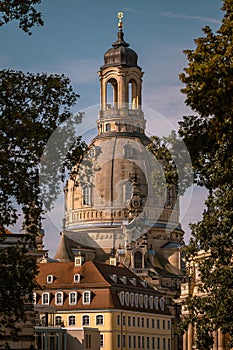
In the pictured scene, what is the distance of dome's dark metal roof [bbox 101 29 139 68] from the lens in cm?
16488

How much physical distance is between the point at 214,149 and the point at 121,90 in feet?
436

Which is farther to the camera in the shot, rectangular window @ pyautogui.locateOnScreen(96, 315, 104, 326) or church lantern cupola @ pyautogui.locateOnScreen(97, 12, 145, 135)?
church lantern cupola @ pyautogui.locateOnScreen(97, 12, 145, 135)

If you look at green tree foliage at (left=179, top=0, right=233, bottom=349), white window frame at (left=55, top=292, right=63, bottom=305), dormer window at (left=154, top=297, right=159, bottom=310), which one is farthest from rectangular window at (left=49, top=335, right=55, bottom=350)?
green tree foliage at (left=179, top=0, right=233, bottom=349)

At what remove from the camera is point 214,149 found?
103 ft

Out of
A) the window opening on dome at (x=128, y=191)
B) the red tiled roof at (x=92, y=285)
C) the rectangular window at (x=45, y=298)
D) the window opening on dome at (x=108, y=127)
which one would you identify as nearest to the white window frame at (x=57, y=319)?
the red tiled roof at (x=92, y=285)

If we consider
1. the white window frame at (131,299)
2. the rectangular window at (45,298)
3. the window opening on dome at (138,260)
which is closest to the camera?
the rectangular window at (45,298)

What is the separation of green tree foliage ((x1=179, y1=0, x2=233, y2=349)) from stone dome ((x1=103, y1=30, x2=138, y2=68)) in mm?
127027

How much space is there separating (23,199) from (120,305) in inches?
2617

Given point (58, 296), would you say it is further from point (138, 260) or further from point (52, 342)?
point (138, 260)

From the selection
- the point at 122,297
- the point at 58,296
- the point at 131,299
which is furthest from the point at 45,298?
the point at 131,299

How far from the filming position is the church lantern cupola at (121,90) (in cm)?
15838

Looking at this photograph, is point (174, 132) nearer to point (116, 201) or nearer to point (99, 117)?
point (116, 201)

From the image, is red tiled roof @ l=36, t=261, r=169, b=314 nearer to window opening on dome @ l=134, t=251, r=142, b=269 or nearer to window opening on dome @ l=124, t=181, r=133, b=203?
window opening on dome @ l=134, t=251, r=142, b=269

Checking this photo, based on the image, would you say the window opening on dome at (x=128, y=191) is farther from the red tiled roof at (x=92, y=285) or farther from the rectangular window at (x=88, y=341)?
the rectangular window at (x=88, y=341)
